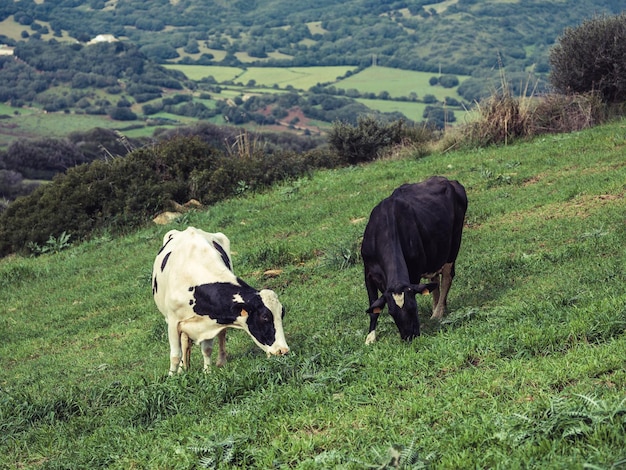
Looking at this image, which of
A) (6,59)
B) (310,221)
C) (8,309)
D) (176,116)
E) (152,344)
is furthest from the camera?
(6,59)

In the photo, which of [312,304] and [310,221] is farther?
[310,221]

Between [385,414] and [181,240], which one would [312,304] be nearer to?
[181,240]

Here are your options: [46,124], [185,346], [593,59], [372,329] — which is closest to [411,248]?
[372,329]

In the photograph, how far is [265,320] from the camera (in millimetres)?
10258

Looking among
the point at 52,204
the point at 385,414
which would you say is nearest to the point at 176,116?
the point at 52,204

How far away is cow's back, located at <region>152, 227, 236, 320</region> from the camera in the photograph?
10.9m

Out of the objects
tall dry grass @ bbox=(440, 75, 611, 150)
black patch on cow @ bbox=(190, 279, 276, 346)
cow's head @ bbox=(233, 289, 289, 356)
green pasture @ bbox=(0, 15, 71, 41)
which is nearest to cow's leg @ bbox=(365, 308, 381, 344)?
cow's head @ bbox=(233, 289, 289, 356)

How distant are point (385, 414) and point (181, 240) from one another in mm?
5187

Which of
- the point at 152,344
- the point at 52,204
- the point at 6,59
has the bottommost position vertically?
the point at 6,59

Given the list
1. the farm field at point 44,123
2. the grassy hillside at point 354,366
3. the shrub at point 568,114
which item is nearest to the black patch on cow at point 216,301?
the grassy hillside at point 354,366

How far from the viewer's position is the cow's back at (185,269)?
10.9m

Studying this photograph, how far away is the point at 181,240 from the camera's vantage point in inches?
467

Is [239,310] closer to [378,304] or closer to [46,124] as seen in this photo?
[378,304]

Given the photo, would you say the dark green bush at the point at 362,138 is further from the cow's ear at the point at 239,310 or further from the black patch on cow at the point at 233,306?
the cow's ear at the point at 239,310
